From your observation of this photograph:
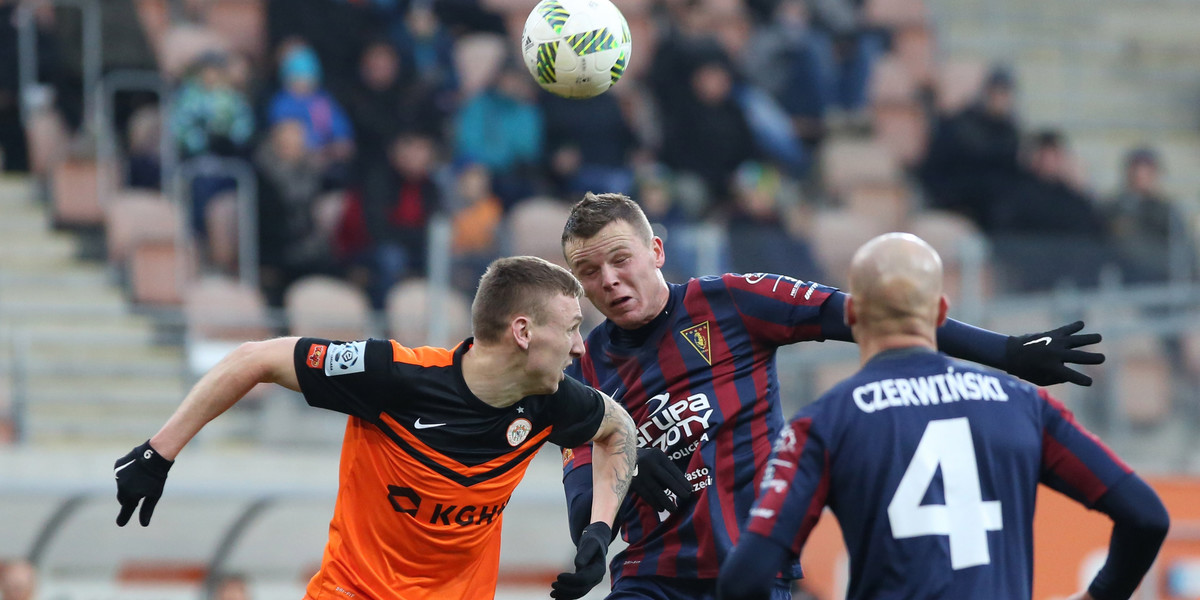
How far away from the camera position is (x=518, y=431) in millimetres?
5082

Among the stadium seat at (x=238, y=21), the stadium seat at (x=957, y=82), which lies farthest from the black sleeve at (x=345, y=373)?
the stadium seat at (x=957, y=82)

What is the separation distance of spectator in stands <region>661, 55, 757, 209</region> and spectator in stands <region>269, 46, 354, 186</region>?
2901mm

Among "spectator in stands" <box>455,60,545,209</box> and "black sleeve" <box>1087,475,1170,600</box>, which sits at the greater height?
"spectator in stands" <box>455,60,545,209</box>

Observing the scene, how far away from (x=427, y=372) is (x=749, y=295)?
1.25 m

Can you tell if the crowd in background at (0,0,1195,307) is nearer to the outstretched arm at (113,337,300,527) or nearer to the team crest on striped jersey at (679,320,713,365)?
the team crest on striped jersey at (679,320,713,365)

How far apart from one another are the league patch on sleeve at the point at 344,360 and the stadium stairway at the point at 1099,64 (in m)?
12.6

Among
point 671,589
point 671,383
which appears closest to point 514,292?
point 671,383

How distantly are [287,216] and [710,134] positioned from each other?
399 centimetres

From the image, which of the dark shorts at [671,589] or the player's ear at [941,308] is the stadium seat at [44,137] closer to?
the dark shorts at [671,589]

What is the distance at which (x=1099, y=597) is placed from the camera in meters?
4.15

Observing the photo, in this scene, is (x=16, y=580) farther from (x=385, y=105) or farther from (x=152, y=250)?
(x=385, y=105)

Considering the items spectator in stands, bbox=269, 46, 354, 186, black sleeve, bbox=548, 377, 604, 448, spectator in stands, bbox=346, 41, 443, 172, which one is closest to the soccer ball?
black sleeve, bbox=548, 377, 604, 448

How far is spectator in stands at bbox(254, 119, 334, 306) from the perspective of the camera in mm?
11352

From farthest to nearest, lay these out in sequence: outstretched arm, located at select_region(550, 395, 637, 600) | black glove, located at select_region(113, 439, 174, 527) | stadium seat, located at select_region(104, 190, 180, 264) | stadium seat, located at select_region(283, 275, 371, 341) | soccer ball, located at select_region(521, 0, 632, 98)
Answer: stadium seat, located at select_region(104, 190, 180, 264), stadium seat, located at select_region(283, 275, 371, 341), soccer ball, located at select_region(521, 0, 632, 98), outstretched arm, located at select_region(550, 395, 637, 600), black glove, located at select_region(113, 439, 174, 527)
